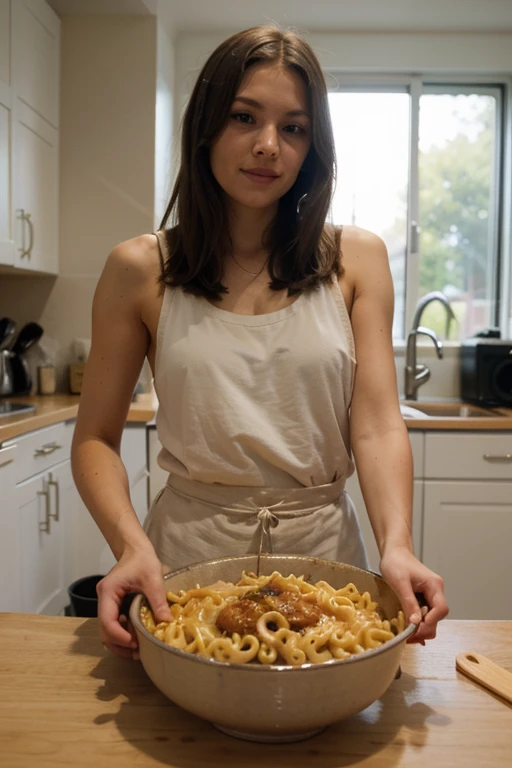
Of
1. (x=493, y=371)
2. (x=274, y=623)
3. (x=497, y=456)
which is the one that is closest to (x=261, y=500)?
(x=274, y=623)

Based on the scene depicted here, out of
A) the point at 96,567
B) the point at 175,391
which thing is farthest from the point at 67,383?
the point at 175,391

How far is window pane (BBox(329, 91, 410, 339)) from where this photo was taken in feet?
11.5

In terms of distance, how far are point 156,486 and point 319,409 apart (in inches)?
59.7

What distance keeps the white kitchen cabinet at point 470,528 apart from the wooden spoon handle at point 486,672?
1.79m

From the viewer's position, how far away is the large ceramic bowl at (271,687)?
589mm

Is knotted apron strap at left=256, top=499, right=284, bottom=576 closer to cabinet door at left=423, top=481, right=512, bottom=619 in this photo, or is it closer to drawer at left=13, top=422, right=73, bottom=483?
drawer at left=13, top=422, right=73, bottom=483

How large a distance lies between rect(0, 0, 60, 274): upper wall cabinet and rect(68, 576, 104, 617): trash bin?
1.13m

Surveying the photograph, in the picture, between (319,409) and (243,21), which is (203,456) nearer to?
(319,409)

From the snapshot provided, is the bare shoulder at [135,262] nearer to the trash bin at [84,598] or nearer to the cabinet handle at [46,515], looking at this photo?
the trash bin at [84,598]

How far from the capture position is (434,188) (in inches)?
139

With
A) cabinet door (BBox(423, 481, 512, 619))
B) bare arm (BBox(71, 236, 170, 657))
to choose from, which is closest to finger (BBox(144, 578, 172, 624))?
bare arm (BBox(71, 236, 170, 657))

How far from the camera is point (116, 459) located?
109 centimetres

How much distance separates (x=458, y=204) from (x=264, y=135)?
2717mm

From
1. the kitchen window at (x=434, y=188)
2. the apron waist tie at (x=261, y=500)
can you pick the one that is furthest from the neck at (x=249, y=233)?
the kitchen window at (x=434, y=188)
